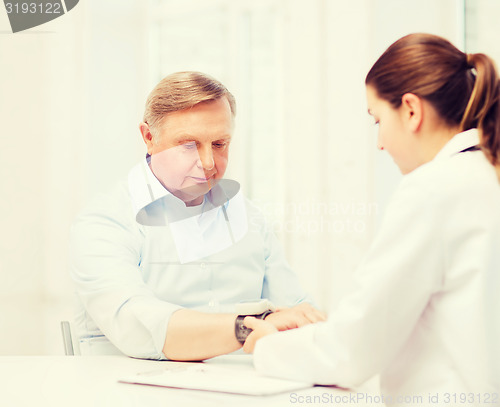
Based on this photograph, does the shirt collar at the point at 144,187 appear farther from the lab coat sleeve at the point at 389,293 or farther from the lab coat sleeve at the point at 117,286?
the lab coat sleeve at the point at 389,293

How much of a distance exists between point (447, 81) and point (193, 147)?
30.9 inches

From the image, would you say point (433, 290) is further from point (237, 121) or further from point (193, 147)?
point (237, 121)

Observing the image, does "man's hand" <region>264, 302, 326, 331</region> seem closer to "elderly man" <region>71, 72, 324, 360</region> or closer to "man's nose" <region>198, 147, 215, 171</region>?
"elderly man" <region>71, 72, 324, 360</region>

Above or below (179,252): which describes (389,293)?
above

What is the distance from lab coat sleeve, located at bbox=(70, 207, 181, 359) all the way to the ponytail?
2.43ft

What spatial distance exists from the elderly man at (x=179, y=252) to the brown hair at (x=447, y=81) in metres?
0.56

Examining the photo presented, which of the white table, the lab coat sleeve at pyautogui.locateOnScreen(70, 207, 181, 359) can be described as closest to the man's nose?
the lab coat sleeve at pyautogui.locateOnScreen(70, 207, 181, 359)

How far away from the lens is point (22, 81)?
301 centimetres

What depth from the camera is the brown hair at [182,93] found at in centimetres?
158

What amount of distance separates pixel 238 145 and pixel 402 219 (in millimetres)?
2258

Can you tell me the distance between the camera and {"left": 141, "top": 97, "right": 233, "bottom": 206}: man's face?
158cm

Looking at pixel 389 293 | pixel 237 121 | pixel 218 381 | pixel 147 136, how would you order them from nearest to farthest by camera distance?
pixel 389 293 < pixel 218 381 < pixel 147 136 < pixel 237 121

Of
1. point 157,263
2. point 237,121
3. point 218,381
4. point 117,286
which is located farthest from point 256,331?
point 237,121

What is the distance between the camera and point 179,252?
63.9 inches
